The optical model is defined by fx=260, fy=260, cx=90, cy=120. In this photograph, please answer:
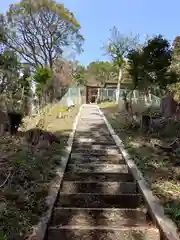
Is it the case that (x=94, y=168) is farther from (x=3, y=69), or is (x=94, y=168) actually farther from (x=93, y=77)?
(x=93, y=77)

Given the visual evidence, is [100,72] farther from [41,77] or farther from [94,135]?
[94,135]

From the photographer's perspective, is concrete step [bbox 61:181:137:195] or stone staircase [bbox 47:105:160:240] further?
concrete step [bbox 61:181:137:195]

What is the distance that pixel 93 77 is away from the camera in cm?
4716

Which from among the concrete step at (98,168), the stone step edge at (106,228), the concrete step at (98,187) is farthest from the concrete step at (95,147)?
the stone step edge at (106,228)

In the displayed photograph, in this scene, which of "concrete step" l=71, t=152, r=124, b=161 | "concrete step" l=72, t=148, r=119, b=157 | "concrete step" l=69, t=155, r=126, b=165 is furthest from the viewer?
"concrete step" l=72, t=148, r=119, b=157

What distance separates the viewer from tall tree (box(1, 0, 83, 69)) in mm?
27984

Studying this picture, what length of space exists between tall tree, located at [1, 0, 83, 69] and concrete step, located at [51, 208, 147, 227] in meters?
27.7

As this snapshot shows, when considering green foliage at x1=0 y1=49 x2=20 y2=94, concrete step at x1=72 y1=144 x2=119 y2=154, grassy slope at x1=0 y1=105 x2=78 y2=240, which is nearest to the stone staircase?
grassy slope at x1=0 y1=105 x2=78 y2=240

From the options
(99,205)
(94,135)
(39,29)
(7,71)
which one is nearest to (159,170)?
(99,205)

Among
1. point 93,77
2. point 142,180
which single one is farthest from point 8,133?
point 93,77

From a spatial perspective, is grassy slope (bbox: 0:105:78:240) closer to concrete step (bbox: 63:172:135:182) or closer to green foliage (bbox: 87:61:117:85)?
concrete step (bbox: 63:172:135:182)

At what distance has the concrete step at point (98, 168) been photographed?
485 centimetres

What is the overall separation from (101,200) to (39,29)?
1138 inches

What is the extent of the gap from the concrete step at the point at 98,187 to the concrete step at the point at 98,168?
0.56 m
